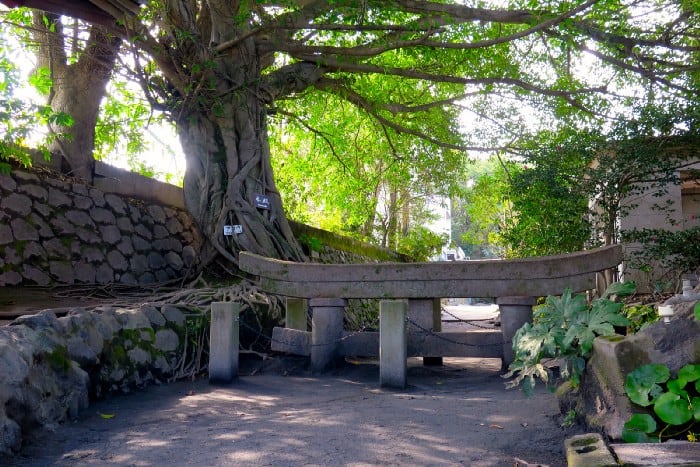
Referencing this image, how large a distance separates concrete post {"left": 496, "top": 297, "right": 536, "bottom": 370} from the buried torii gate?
11mm

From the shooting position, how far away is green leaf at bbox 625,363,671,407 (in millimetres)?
3527

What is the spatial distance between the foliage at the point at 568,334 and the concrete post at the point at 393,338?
1.74m

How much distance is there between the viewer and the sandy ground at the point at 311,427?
3891mm

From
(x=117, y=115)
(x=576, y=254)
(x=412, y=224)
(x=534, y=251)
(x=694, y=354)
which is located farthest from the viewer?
(x=412, y=224)

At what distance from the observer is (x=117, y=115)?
12859 millimetres

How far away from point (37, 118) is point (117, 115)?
5.74 m

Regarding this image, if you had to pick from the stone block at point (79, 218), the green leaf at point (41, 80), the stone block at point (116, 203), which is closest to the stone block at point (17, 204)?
the stone block at point (79, 218)

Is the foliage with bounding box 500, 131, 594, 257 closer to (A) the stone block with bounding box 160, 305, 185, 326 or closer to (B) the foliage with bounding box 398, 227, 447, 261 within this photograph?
(A) the stone block with bounding box 160, 305, 185, 326

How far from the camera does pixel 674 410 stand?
3402 mm

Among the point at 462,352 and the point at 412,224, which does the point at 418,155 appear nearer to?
the point at 462,352

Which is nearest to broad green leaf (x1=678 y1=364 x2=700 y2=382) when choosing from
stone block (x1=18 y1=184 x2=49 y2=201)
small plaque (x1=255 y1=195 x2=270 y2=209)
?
small plaque (x1=255 y1=195 x2=270 y2=209)

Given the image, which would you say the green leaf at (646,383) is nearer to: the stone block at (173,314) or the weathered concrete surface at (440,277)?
the weathered concrete surface at (440,277)

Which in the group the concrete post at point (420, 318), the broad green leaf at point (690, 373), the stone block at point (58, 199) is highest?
the stone block at point (58, 199)

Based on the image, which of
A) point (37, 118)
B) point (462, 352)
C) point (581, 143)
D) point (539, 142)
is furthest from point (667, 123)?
point (37, 118)
